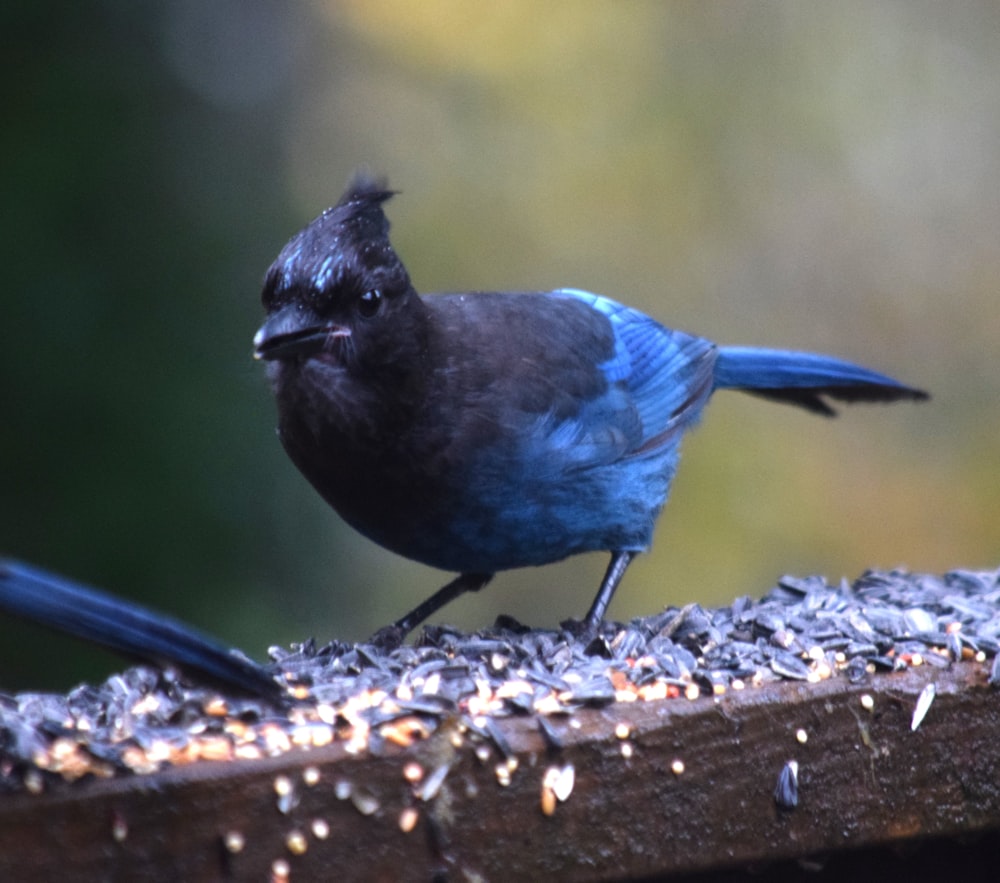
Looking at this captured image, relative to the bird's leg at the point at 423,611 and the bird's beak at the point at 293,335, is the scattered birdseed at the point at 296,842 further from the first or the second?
the bird's leg at the point at 423,611

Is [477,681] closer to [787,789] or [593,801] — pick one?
[593,801]

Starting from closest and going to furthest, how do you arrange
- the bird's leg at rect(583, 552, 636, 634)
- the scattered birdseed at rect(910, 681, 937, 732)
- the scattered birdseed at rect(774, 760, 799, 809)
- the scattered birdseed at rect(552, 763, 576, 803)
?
the scattered birdseed at rect(552, 763, 576, 803) < the scattered birdseed at rect(774, 760, 799, 809) < the scattered birdseed at rect(910, 681, 937, 732) < the bird's leg at rect(583, 552, 636, 634)

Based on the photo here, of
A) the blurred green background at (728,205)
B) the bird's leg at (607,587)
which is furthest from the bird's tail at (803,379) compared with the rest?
the blurred green background at (728,205)

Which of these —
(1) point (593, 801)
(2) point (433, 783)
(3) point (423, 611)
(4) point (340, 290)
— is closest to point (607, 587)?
(3) point (423, 611)

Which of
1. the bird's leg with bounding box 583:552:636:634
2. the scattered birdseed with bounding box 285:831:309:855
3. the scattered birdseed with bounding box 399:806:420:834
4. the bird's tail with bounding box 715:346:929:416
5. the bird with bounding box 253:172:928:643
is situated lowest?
the scattered birdseed with bounding box 285:831:309:855

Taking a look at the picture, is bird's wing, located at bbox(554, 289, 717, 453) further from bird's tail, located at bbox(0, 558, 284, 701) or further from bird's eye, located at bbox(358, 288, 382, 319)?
bird's tail, located at bbox(0, 558, 284, 701)

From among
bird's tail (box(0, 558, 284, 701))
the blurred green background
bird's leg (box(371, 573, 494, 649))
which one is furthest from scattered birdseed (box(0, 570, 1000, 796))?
the blurred green background

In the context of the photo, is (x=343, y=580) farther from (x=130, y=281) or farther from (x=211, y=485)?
(x=130, y=281)
